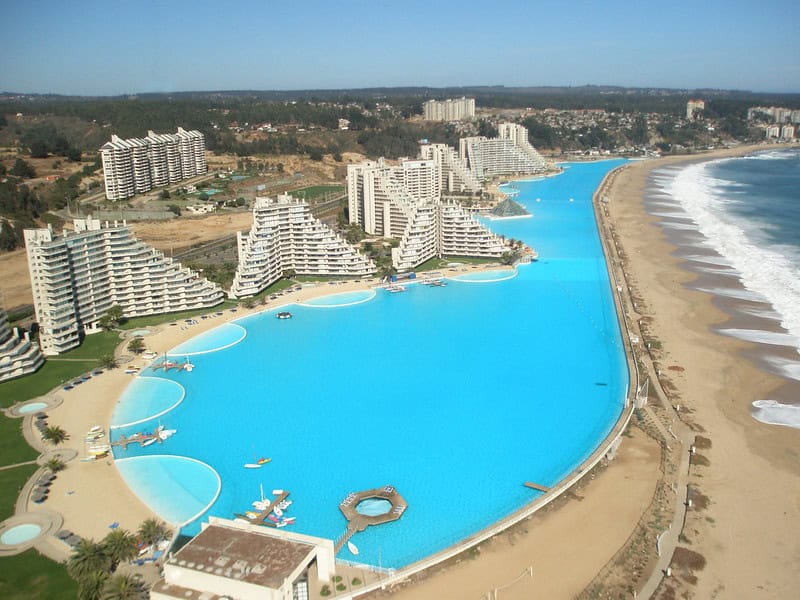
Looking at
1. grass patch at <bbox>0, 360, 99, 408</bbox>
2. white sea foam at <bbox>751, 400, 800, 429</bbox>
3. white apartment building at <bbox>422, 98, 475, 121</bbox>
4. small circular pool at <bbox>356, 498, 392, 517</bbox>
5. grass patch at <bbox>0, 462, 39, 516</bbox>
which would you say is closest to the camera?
grass patch at <bbox>0, 462, 39, 516</bbox>

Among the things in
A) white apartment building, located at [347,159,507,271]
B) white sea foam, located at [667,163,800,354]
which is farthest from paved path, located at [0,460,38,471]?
white sea foam, located at [667,163,800,354]

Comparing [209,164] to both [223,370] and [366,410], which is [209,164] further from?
[366,410]

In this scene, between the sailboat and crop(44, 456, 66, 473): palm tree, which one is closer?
crop(44, 456, 66, 473): palm tree

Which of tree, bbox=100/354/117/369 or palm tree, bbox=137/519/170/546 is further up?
tree, bbox=100/354/117/369

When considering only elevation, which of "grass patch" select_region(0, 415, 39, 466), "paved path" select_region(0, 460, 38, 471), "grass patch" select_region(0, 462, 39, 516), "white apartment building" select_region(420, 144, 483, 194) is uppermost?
"white apartment building" select_region(420, 144, 483, 194)

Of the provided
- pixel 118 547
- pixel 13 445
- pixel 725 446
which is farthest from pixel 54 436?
pixel 725 446

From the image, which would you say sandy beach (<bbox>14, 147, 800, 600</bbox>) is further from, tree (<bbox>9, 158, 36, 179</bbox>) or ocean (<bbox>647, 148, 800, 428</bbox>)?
tree (<bbox>9, 158, 36, 179</bbox>)

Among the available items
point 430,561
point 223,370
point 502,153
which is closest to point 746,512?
point 430,561
